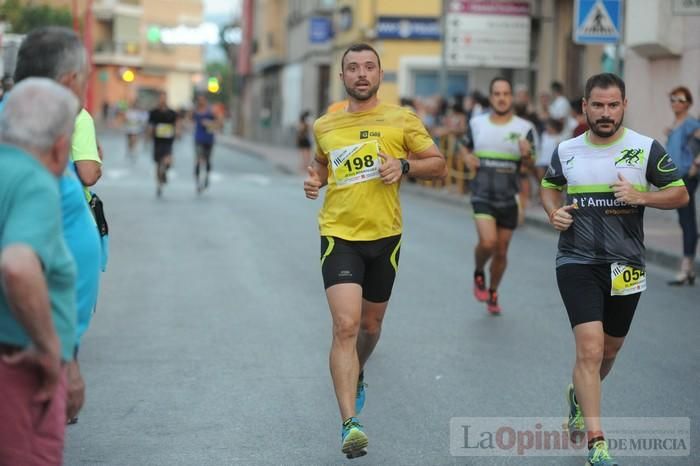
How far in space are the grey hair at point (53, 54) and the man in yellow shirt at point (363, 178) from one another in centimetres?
244

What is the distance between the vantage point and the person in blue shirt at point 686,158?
13773 millimetres

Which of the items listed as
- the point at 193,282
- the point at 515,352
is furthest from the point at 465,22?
the point at 515,352

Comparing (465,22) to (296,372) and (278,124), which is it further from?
(278,124)

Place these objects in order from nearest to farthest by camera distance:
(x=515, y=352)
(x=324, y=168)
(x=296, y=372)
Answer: (x=324, y=168) < (x=296, y=372) < (x=515, y=352)

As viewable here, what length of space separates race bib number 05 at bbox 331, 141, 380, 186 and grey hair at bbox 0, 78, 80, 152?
118 inches

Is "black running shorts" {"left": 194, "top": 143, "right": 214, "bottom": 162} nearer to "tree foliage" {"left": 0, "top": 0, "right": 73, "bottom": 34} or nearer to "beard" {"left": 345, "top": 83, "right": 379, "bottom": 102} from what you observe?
"tree foliage" {"left": 0, "top": 0, "right": 73, "bottom": 34}

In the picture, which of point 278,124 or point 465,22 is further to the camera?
point 278,124

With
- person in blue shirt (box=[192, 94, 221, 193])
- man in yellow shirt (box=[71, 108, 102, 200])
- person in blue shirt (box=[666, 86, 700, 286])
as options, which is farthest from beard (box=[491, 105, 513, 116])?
person in blue shirt (box=[192, 94, 221, 193])

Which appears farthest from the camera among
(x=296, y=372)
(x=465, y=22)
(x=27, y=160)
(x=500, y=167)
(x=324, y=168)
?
(x=465, y=22)

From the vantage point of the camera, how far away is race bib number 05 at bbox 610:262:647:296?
6297 millimetres

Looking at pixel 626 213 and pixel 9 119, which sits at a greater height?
pixel 9 119

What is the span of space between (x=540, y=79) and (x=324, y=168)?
27.1 m

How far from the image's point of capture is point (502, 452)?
6.60 meters

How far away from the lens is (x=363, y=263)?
6801 mm
